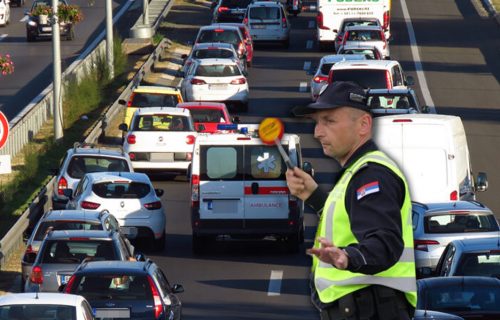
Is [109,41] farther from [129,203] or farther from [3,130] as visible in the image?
[3,130]

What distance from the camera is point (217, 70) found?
41.3 m

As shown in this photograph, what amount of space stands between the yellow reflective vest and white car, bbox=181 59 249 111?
113 feet

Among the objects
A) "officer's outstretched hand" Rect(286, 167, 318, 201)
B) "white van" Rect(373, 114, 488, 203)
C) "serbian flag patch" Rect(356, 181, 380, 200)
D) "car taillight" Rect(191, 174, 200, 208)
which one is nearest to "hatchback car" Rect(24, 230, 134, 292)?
"car taillight" Rect(191, 174, 200, 208)

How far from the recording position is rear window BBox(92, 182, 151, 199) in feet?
86.4

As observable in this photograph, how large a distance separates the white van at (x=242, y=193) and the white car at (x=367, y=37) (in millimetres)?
23366

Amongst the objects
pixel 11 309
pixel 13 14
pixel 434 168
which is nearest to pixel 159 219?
pixel 434 168

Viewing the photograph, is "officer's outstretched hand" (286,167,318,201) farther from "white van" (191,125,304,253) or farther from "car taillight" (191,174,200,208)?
"car taillight" (191,174,200,208)

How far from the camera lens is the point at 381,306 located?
6152 millimetres

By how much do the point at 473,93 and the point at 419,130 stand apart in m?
23.5

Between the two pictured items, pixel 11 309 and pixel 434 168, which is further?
pixel 434 168

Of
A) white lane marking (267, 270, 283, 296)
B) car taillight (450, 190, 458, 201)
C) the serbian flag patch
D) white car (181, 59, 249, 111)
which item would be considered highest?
the serbian flag patch

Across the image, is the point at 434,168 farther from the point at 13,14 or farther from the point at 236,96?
the point at 13,14

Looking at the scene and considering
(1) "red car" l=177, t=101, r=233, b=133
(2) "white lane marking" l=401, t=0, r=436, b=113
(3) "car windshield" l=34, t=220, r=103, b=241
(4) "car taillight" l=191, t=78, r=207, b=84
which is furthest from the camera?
(2) "white lane marking" l=401, t=0, r=436, b=113

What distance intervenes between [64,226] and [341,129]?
1612 cm
